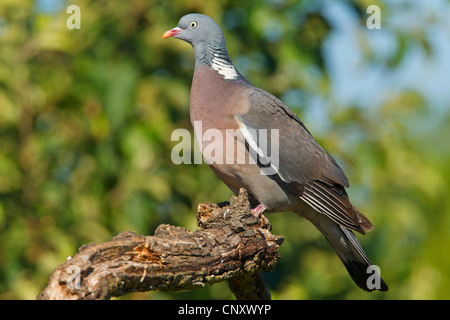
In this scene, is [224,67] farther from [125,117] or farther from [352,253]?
[352,253]

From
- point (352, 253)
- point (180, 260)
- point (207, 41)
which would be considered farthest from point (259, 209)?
point (207, 41)

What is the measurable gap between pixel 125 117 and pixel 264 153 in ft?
3.59

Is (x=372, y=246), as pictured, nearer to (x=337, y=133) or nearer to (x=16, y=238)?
(x=337, y=133)

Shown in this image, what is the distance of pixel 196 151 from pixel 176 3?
1.19 m

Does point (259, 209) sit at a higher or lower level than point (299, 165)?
lower

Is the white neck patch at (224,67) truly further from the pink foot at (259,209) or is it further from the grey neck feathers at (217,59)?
the pink foot at (259,209)

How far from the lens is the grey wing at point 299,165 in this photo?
399cm

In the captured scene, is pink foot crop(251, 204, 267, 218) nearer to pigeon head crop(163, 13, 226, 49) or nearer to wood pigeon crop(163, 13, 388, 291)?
wood pigeon crop(163, 13, 388, 291)

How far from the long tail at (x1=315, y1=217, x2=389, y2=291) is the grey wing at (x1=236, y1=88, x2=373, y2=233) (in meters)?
0.17

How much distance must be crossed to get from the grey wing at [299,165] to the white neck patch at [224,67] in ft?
0.87

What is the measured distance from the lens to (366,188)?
5531 mm

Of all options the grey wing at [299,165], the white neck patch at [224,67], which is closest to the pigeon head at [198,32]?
the white neck patch at [224,67]

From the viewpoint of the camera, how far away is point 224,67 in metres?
4.30

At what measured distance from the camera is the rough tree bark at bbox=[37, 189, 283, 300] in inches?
98.1
